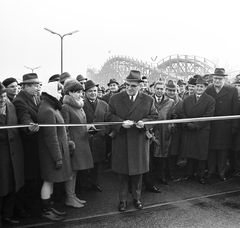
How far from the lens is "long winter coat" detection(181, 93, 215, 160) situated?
538 cm

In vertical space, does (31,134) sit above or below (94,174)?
above

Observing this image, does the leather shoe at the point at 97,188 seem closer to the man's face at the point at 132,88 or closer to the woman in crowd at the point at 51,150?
the woman in crowd at the point at 51,150

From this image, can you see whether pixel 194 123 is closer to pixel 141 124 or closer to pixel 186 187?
pixel 186 187

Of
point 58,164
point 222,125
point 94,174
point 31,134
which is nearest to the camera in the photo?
point 58,164

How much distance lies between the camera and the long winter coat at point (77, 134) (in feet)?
14.1

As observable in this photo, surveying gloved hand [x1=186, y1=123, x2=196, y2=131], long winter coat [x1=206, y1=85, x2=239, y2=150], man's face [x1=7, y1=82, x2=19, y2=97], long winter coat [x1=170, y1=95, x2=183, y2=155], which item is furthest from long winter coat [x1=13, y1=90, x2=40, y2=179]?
long winter coat [x1=206, y1=85, x2=239, y2=150]

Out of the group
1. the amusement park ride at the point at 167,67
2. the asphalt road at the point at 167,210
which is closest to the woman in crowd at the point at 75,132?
the asphalt road at the point at 167,210

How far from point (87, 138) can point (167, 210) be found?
173 cm

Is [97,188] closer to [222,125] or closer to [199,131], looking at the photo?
[199,131]

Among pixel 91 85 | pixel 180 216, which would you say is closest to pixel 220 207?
pixel 180 216

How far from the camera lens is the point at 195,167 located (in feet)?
18.6

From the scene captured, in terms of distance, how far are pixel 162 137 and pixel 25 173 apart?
2.70 m

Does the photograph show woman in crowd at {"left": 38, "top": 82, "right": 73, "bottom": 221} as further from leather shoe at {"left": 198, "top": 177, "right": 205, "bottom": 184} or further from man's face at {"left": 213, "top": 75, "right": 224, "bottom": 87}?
man's face at {"left": 213, "top": 75, "right": 224, "bottom": 87}

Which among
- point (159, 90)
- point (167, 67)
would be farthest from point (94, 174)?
point (167, 67)
